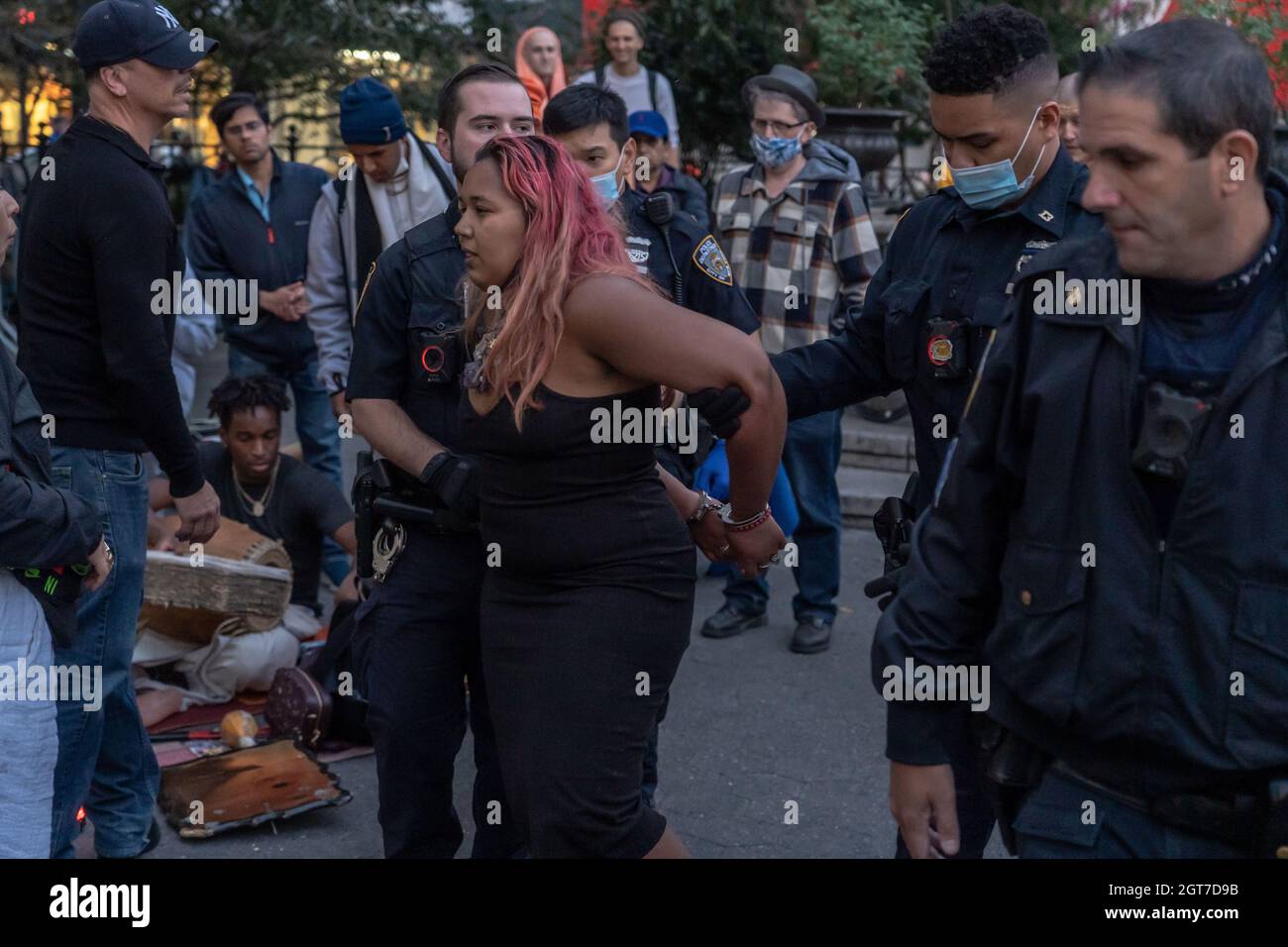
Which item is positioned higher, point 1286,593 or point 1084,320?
point 1084,320

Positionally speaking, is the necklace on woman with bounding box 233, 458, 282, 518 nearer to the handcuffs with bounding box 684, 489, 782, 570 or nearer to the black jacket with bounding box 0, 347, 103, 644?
the black jacket with bounding box 0, 347, 103, 644

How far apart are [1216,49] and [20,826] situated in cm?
273

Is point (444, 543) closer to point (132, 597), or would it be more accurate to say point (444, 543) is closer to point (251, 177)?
point (132, 597)

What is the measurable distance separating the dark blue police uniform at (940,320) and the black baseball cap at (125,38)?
183 centimetres

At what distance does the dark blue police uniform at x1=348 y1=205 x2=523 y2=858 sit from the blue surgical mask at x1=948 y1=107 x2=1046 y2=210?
49.1 inches

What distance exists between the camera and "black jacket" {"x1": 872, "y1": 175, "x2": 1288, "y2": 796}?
204cm

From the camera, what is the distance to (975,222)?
3.25 meters

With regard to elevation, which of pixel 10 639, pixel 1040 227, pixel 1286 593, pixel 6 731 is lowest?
pixel 6 731

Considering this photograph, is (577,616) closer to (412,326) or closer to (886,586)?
(886,586)

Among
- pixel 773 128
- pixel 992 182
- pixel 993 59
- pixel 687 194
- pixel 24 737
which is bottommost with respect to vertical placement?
pixel 24 737

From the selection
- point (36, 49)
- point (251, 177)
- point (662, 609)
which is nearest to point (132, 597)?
point (662, 609)

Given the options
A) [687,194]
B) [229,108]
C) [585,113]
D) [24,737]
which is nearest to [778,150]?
[687,194]

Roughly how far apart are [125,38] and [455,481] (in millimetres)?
1506

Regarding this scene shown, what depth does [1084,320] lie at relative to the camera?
2.17 m
